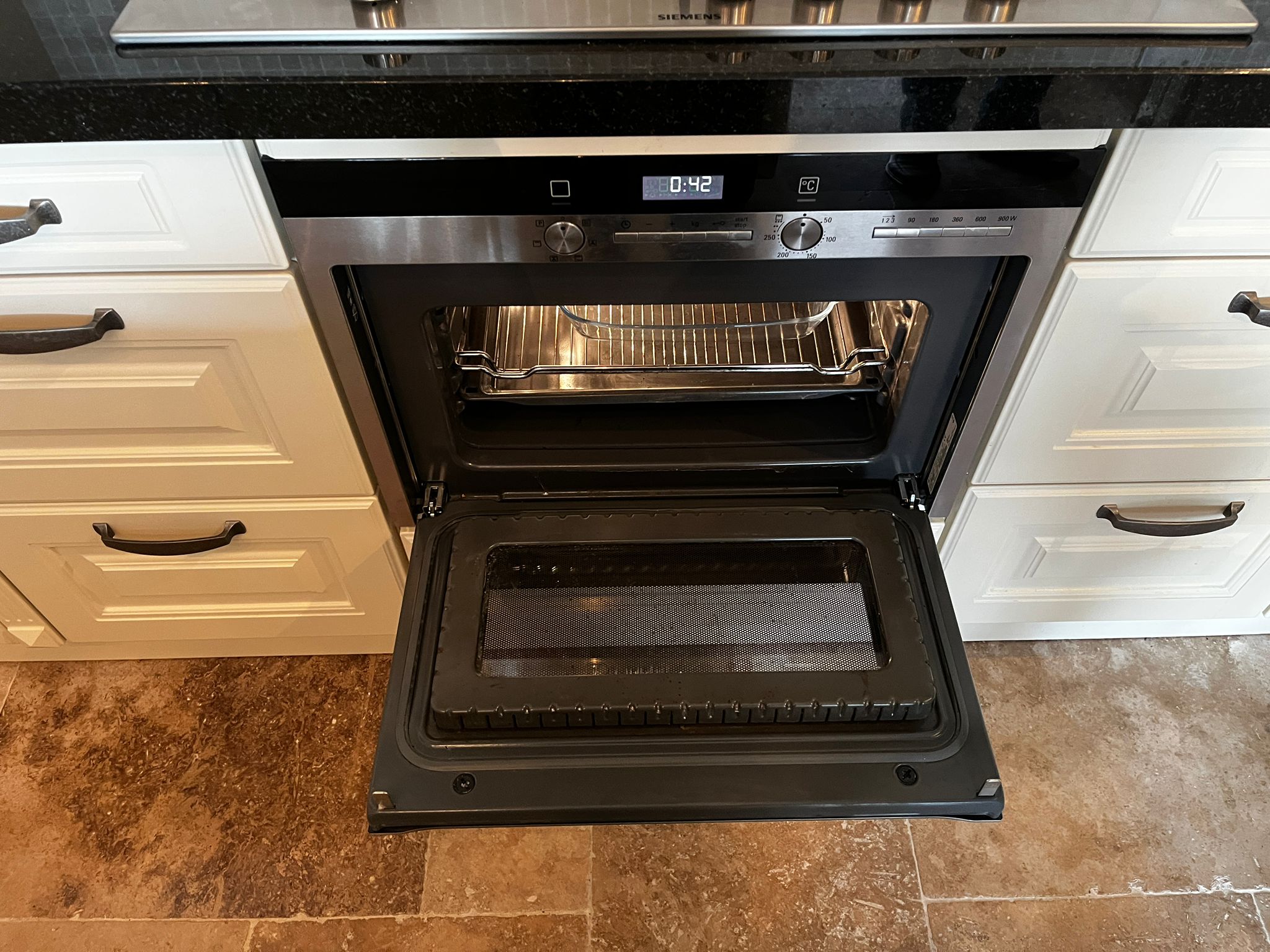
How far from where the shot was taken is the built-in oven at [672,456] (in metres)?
0.73

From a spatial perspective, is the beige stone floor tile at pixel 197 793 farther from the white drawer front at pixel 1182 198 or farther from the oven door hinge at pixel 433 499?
the white drawer front at pixel 1182 198

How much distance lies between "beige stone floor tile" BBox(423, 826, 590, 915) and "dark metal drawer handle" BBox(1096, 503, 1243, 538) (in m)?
0.77

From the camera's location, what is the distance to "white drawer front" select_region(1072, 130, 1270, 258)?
698mm

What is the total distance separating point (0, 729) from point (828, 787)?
1.23m

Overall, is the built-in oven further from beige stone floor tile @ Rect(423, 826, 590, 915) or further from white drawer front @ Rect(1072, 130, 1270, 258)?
beige stone floor tile @ Rect(423, 826, 590, 915)

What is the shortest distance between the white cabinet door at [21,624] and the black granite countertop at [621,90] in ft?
2.46

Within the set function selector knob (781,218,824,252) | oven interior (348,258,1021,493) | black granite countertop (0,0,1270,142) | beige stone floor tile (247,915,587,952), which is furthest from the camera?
beige stone floor tile (247,915,587,952)

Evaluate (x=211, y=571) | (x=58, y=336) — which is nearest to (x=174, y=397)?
(x=58, y=336)

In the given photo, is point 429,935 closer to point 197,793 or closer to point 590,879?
point 590,879

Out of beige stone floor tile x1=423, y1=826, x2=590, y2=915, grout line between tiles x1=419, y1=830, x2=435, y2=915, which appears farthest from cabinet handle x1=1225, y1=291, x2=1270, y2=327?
grout line between tiles x1=419, y1=830, x2=435, y2=915

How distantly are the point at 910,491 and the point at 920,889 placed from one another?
1.80 feet

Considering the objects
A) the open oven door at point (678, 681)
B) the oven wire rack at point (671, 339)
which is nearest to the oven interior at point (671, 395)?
the oven wire rack at point (671, 339)

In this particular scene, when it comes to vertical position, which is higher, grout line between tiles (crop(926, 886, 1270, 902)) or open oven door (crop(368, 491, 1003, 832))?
open oven door (crop(368, 491, 1003, 832))

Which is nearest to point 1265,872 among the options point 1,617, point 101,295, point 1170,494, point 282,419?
point 1170,494
